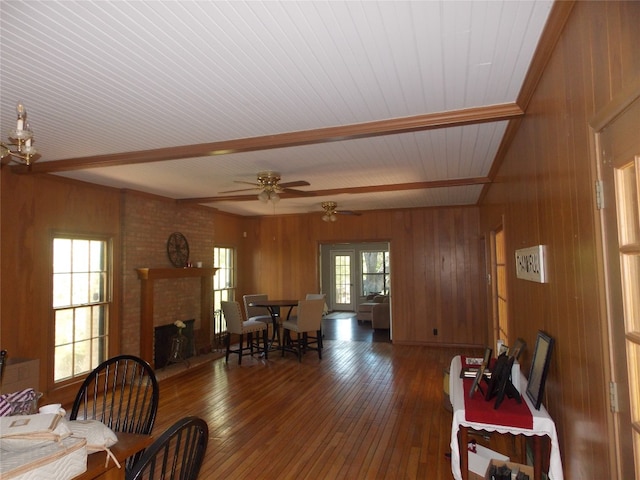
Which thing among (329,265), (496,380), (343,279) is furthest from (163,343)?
(343,279)

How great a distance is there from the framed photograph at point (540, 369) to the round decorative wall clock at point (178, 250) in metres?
5.28

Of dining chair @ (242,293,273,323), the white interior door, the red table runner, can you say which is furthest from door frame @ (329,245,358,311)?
the red table runner

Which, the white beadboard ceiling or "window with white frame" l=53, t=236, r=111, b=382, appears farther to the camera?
"window with white frame" l=53, t=236, r=111, b=382

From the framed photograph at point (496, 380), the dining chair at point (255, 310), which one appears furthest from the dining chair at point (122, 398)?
the dining chair at point (255, 310)

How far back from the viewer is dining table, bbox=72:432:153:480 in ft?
4.60

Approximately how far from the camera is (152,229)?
19.2 ft

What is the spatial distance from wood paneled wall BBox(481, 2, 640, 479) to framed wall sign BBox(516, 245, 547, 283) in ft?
0.24

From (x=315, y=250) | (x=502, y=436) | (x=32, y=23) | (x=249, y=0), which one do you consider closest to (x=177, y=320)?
(x=315, y=250)

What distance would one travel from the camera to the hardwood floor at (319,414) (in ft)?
9.95

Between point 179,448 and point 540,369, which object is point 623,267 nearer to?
point 540,369

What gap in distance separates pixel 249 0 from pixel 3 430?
1.76 metres

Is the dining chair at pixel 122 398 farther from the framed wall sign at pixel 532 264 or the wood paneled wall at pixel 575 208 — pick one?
the framed wall sign at pixel 532 264

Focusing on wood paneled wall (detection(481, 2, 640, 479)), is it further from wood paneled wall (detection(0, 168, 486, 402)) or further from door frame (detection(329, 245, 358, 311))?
door frame (detection(329, 245, 358, 311))

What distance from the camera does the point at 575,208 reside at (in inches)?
65.9
